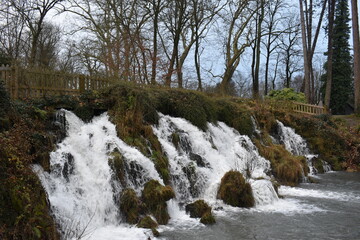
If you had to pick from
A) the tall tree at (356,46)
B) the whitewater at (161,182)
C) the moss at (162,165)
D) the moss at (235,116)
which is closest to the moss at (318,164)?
the moss at (235,116)

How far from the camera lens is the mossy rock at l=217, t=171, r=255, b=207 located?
27.4 ft

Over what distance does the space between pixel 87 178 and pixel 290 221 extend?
4.82m

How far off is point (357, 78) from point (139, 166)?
1968 centimetres

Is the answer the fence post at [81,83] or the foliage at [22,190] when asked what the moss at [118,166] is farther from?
the fence post at [81,83]

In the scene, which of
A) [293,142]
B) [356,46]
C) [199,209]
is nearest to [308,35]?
[356,46]

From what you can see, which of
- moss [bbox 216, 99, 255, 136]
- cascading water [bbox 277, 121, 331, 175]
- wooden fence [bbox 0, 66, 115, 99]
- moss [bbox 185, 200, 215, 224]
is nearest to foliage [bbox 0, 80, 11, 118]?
wooden fence [bbox 0, 66, 115, 99]

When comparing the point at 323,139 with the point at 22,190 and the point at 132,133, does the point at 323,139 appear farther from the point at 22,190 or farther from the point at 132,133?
the point at 22,190

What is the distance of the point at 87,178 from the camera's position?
297 inches

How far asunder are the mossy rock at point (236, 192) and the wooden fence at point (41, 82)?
6173mm

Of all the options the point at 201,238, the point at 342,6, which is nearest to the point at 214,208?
the point at 201,238

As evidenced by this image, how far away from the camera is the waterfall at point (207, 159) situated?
8.84m

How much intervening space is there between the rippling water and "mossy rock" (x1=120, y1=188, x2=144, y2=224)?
70 centimetres

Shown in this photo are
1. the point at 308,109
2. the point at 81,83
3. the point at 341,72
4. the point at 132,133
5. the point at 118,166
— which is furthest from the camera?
the point at 341,72

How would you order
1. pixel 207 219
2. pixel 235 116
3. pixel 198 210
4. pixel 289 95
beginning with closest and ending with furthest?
pixel 207 219
pixel 198 210
pixel 235 116
pixel 289 95
